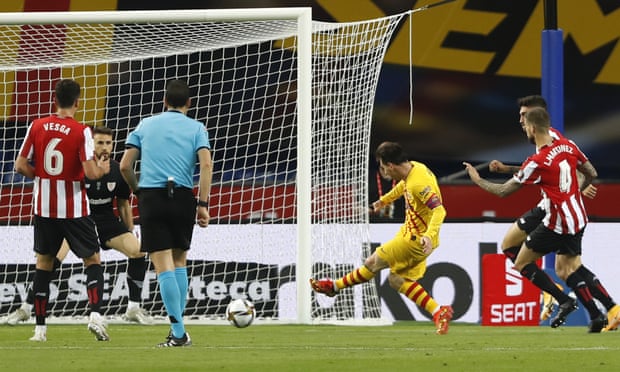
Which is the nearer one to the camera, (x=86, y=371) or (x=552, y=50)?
(x=86, y=371)

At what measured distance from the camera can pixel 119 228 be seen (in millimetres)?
12648

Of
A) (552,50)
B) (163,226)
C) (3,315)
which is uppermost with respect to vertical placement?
(552,50)

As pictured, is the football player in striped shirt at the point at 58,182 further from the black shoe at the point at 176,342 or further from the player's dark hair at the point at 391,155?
the player's dark hair at the point at 391,155

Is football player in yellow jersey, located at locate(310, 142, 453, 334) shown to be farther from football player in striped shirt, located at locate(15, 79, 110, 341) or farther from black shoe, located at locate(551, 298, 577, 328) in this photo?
football player in striped shirt, located at locate(15, 79, 110, 341)

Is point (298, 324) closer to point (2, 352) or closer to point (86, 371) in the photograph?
point (2, 352)

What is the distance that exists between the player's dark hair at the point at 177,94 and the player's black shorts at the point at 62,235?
135 centimetres

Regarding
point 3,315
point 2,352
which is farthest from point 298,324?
point 2,352

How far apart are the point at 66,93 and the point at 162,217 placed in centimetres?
133

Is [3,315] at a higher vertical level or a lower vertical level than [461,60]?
lower

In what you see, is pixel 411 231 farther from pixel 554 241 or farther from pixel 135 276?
pixel 135 276

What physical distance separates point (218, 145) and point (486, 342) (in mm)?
6891

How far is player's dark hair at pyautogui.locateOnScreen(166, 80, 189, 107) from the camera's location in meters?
8.76

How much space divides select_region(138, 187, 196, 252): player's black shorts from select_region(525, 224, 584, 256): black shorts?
317 cm

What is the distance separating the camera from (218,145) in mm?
15617
